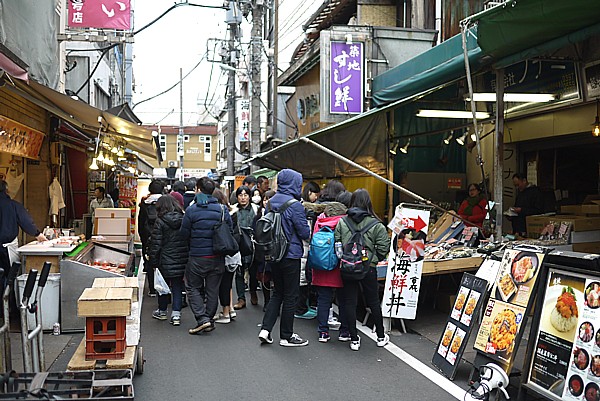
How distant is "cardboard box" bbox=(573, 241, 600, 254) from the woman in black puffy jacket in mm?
5706

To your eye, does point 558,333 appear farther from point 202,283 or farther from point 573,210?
point 573,210

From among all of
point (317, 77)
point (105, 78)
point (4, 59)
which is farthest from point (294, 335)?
point (105, 78)

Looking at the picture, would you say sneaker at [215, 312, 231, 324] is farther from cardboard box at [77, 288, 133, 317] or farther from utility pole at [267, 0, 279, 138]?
utility pole at [267, 0, 279, 138]

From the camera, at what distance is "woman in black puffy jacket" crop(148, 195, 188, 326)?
8875 mm

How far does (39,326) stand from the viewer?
16.6 feet

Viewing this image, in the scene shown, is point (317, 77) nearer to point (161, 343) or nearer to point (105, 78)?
point (105, 78)

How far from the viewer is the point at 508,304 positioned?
587 centimetres

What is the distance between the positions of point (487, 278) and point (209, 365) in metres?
3.24

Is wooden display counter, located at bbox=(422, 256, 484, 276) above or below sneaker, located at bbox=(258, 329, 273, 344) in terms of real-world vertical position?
above

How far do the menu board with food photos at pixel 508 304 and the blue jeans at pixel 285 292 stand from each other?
8.19 ft

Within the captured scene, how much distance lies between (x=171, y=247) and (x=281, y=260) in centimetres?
203

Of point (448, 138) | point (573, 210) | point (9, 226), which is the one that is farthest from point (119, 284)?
point (448, 138)

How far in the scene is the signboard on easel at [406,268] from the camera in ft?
27.0

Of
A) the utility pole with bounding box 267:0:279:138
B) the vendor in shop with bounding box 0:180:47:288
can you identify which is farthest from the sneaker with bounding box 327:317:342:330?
the utility pole with bounding box 267:0:279:138
